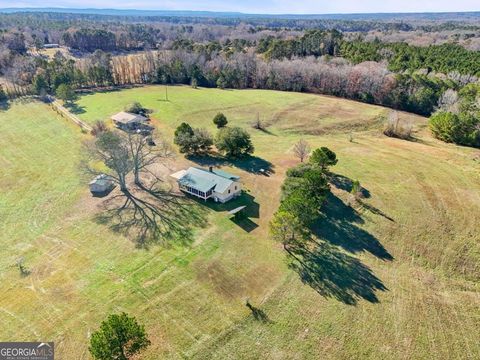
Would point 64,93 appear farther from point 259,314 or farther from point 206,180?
point 259,314

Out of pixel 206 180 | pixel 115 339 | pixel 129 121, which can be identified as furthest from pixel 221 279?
pixel 129 121

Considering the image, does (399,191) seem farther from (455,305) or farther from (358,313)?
(358,313)

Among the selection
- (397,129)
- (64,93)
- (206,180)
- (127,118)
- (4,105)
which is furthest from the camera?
(64,93)

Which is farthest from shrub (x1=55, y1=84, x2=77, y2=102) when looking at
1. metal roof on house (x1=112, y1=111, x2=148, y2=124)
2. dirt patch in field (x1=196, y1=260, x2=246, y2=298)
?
dirt patch in field (x1=196, y1=260, x2=246, y2=298)

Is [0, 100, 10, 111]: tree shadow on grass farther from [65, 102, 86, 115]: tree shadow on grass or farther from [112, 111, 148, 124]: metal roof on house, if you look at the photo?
[112, 111, 148, 124]: metal roof on house

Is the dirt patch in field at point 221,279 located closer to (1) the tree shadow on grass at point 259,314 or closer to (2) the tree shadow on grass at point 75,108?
(1) the tree shadow on grass at point 259,314
